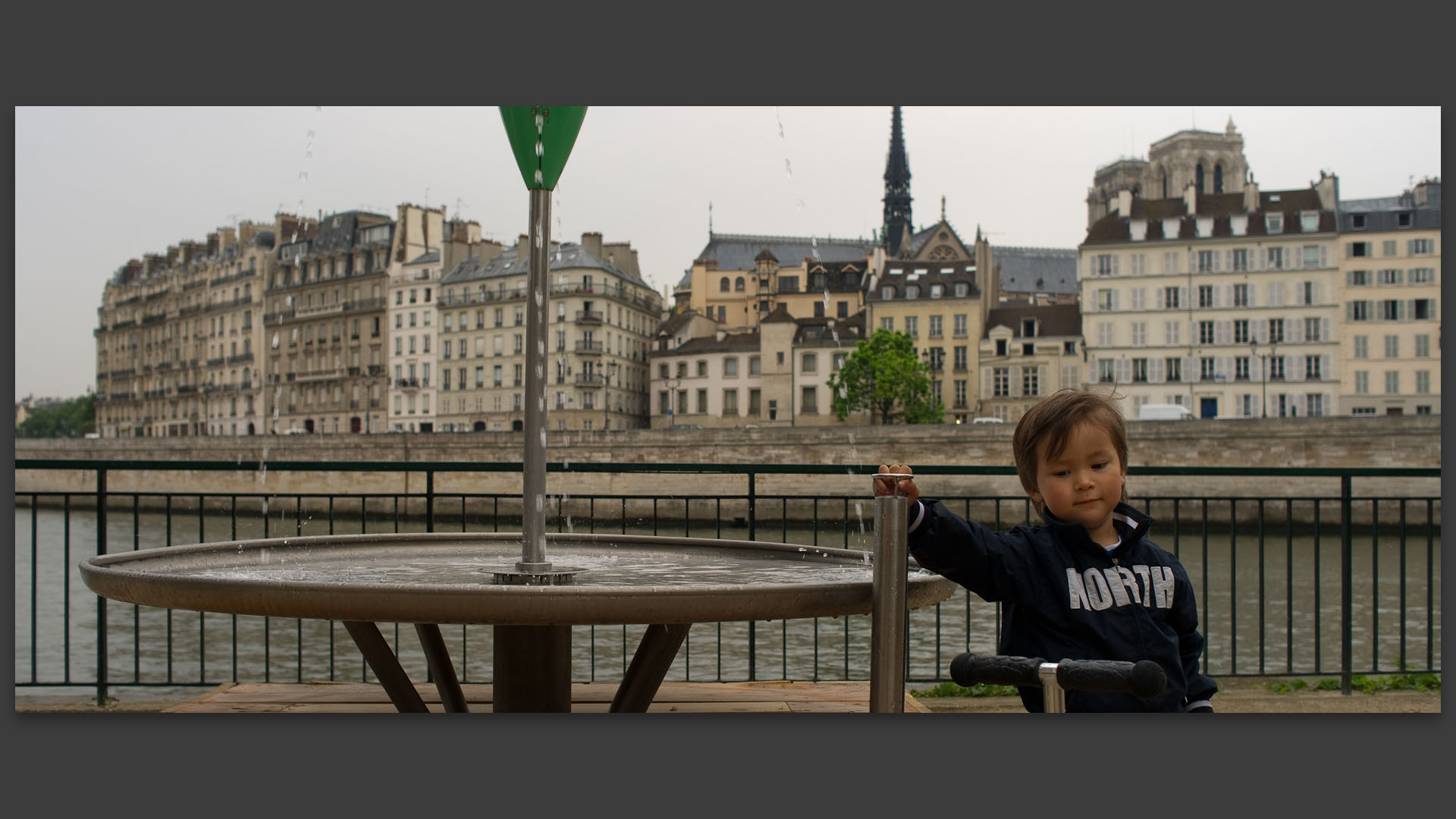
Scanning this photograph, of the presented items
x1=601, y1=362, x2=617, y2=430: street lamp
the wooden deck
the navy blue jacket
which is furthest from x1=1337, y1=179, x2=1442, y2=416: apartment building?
the navy blue jacket

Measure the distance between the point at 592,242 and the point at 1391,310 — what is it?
126ft

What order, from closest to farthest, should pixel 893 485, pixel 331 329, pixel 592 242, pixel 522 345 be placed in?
pixel 893 485 < pixel 592 242 < pixel 522 345 < pixel 331 329

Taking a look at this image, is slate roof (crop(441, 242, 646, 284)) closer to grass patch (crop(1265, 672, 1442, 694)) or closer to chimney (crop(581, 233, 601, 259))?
chimney (crop(581, 233, 601, 259))

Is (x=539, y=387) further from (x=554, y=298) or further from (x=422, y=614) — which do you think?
(x=554, y=298)

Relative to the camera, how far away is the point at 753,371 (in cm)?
7019

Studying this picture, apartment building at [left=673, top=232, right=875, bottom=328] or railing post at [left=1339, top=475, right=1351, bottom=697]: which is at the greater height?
apartment building at [left=673, top=232, right=875, bottom=328]

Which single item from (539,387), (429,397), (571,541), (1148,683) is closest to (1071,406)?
(1148,683)

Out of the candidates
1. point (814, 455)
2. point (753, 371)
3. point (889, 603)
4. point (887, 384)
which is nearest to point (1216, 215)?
point (887, 384)

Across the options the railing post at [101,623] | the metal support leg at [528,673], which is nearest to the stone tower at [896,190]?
the railing post at [101,623]

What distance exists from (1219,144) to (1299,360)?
37.9m

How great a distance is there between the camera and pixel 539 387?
10.7 feet

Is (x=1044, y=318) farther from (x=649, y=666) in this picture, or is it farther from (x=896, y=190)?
(x=649, y=666)

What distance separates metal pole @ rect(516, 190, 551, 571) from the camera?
3252 mm

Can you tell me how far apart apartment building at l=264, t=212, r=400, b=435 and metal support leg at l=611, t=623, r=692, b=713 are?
70622mm
